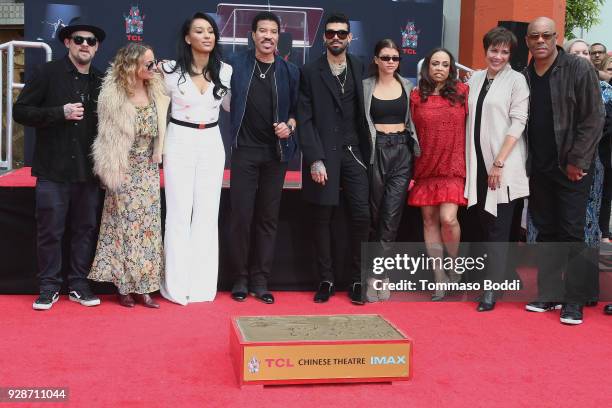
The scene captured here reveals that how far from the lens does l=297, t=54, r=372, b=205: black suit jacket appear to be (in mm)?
4191

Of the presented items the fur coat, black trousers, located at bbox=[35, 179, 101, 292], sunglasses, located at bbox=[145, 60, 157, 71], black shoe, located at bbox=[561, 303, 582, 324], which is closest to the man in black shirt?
black shoe, located at bbox=[561, 303, 582, 324]

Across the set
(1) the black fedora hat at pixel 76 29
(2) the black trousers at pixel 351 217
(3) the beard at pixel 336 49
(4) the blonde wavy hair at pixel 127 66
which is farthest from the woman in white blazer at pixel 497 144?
(1) the black fedora hat at pixel 76 29

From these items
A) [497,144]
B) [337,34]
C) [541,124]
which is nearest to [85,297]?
[337,34]

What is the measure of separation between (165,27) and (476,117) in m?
4.74

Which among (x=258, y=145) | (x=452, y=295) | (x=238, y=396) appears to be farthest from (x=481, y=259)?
(x=238, y=396)

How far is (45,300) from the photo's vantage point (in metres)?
4.04

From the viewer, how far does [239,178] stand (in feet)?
13.9

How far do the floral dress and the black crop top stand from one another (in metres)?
1.27

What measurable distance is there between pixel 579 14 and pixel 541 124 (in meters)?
6.57

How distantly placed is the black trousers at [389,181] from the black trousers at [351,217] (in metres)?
0.07

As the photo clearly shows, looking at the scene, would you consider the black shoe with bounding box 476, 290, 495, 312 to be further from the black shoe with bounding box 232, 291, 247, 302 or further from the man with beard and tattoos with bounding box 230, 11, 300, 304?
the black shoe with bounding box 232, 291, 247, 302

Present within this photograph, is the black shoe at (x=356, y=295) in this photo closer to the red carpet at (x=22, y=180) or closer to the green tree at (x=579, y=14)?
the red carpet at (x=22, y=180)

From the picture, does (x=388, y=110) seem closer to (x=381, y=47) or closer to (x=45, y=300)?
(x=381, y=47)

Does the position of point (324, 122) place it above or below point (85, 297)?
above
